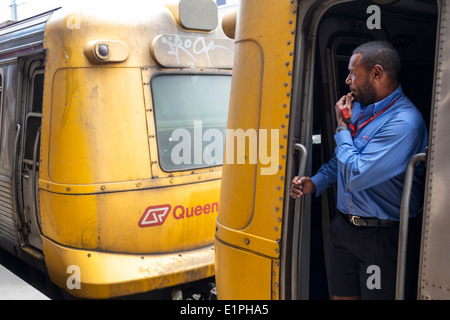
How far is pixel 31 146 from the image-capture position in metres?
4.78

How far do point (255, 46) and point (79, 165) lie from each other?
1.99 meters

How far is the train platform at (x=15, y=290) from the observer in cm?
332

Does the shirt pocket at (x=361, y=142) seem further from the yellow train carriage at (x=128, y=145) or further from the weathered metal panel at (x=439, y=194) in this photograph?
the yellow train carriage at (x=128, y=145)

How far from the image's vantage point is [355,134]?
2.33 metres

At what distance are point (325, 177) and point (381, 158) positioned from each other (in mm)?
504

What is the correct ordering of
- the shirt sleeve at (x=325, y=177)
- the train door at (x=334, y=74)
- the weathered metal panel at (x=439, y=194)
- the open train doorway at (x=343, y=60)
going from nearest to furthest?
the weathered metal panel at (x=439, y=194), the shirt sleeve at (x=325, y=177), the train door at (x=334, y=74), the open train doorway at (x=343, y=60)

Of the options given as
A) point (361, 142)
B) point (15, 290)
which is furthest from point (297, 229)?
point (15, 290)

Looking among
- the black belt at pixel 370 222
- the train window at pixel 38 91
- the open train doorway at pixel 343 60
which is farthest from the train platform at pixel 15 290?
the black belt at pixel 370 222

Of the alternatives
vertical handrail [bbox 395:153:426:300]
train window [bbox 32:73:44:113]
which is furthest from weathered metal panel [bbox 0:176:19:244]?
vertical handrail [bbox 395:153:426:300]

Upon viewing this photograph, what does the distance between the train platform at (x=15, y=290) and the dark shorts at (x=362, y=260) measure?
6.56 ft

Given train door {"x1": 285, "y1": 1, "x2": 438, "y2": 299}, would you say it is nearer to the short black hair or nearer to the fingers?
the fingers

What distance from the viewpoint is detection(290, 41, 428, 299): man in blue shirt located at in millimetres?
2104

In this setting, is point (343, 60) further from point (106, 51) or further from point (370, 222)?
point (106, 51)
